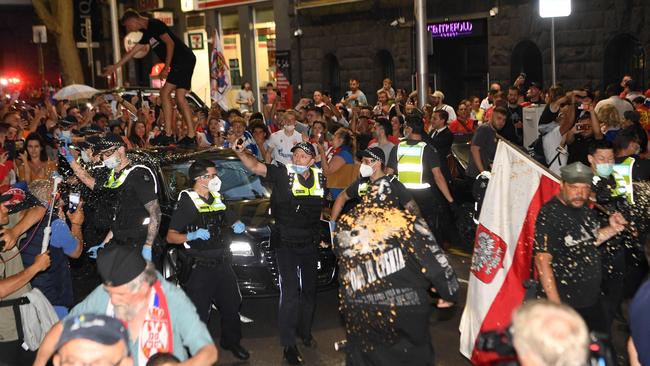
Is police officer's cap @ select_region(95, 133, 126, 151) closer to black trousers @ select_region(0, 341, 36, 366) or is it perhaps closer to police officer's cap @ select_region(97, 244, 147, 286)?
black trousers @ select_region(0, 341, 36, 366)

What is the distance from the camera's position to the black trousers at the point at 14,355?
20.3 feet

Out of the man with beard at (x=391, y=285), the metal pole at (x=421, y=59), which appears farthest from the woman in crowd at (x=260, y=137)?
the man with beard at (x=391, y=285)

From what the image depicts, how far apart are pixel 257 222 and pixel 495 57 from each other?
50.2ft

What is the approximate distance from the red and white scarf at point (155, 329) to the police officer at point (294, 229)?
3.67 m

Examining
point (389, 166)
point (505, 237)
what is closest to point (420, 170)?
point (389, 166)

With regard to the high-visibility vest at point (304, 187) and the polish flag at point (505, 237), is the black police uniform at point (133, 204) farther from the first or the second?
the polish flag at point (505, 237)

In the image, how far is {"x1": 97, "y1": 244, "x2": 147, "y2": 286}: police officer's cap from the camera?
15.7 feet

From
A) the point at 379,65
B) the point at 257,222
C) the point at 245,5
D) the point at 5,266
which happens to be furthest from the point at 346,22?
the point at 5,266

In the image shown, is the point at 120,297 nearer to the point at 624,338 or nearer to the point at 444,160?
the point at 624,338

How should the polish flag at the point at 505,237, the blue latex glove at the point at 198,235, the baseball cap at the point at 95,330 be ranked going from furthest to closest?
the blue latex glove at the point at 198,235
the polish flag at the point at 505,237
the baseball cap at the point at 95,330

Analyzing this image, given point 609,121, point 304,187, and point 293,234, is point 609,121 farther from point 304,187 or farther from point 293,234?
point 293,234

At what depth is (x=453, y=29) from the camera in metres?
25.6

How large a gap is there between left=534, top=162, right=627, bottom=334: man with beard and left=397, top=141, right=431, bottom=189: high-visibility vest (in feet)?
13.8

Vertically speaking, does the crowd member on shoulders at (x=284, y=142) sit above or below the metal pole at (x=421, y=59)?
below
